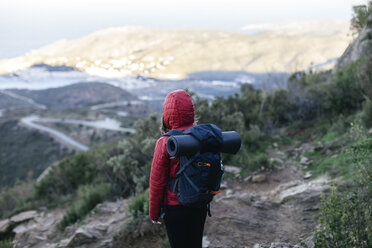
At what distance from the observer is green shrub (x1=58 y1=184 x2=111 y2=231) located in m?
6.75

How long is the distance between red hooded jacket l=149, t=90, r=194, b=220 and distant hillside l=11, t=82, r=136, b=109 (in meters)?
86.2

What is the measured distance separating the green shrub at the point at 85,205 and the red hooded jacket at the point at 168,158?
499 centimetres

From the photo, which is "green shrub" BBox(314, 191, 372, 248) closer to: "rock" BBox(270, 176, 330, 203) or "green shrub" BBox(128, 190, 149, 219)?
"rock" BBox(270, 176, 330, 203)

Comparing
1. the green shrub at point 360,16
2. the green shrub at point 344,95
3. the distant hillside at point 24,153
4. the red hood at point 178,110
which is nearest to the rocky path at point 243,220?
the red hood at point 178,110

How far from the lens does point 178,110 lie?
8.02 ft

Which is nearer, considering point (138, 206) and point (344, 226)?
point (344, 226)

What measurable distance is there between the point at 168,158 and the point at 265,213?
3160 millimetres

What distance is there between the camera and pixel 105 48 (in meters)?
145

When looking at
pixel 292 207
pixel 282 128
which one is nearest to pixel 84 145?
pixel 282 128

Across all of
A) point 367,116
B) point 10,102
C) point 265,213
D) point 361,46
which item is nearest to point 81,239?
point 265,213

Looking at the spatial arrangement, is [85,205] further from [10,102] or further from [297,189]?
[10,102]

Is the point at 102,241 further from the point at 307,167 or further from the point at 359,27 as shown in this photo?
the point at 359,27

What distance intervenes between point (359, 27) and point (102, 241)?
19.5 metres

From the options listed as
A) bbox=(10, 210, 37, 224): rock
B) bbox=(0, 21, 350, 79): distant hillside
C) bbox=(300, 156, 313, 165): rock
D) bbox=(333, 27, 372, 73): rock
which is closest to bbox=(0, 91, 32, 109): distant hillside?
bbox=(0, 21, 350, 79): distant hillside
